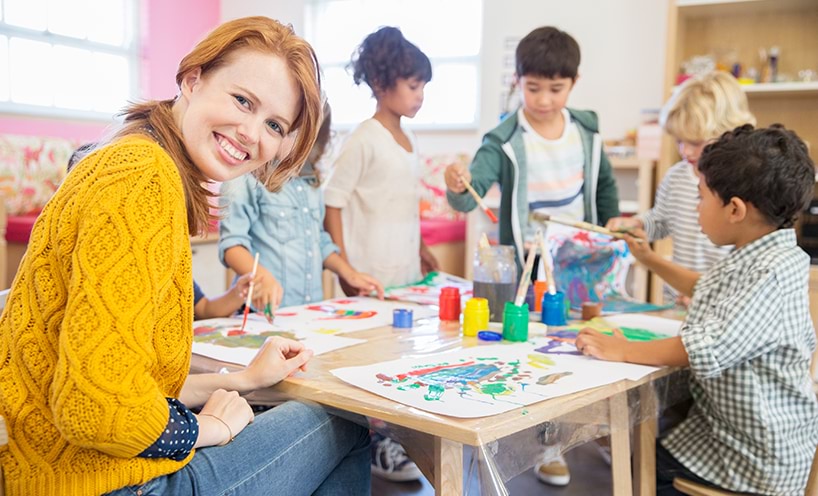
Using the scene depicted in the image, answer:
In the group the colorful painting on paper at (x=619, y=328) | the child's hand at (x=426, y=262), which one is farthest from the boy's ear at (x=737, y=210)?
the child's hand at (x=426, y=262)

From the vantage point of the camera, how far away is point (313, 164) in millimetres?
1855

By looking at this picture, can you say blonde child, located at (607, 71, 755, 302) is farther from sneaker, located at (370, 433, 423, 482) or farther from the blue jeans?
the blue jeans

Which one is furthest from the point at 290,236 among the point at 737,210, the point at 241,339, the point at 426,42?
the point at 426,42

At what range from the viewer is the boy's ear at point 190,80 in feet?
3.21

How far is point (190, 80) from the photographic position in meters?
0.99

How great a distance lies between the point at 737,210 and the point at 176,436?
1.04 meters

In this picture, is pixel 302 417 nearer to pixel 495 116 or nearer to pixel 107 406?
pixel 107 406

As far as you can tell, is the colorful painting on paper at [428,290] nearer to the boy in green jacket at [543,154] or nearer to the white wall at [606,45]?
the boy in green jacket at [543,154]

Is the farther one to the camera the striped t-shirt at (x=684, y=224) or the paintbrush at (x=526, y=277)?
the striped t-shirt at (x=684, y=224)

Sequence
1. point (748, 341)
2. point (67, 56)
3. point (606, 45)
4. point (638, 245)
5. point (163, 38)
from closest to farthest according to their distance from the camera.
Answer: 1. point (748, 341)
2. point (638, 245)
3. point (606, 45)
4. point (67, 56)
5. point (163, 38)

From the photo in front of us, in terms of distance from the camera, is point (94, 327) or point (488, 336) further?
point (488, 336)

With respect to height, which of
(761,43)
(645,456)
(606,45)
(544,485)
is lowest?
(544,485)

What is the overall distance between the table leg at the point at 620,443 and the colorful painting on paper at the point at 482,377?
6cm

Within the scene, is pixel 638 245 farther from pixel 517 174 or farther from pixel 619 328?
Result: pixel 517 174
